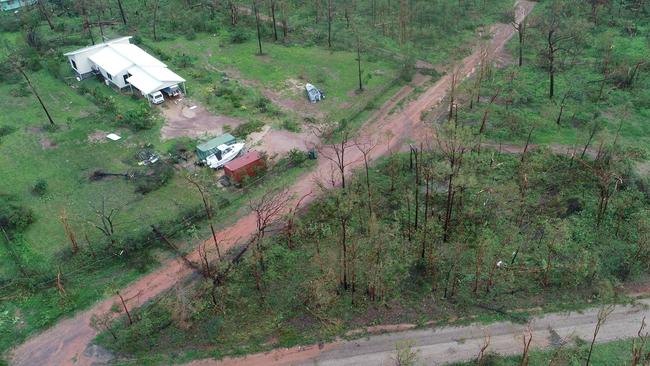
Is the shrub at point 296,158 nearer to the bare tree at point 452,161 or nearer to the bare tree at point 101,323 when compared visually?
the bare tree at point 452,161

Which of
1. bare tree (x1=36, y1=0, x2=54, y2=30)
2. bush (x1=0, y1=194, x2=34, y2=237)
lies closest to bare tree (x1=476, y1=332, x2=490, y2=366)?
bush (x1=0, y1=194, x2=34, y2=237)

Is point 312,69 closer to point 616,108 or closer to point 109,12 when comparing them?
point 616,108

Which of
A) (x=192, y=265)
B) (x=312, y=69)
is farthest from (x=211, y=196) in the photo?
(x=312, y=69)

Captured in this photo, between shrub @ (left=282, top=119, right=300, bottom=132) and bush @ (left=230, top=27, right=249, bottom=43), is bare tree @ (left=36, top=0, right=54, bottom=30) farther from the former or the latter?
shrub @ (left=282, top=119, right=300, bottom=132)

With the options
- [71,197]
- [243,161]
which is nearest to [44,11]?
[71,197]

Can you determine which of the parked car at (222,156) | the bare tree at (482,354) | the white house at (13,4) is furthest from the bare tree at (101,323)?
the white house at (13,4)

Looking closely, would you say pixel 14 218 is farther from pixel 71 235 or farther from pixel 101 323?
pixel 101 323
